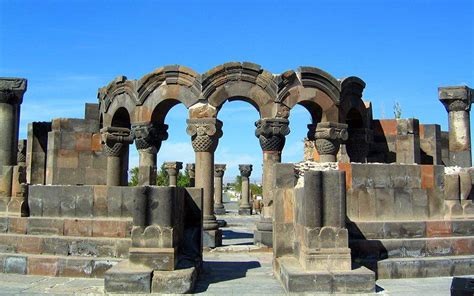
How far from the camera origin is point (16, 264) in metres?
7.30

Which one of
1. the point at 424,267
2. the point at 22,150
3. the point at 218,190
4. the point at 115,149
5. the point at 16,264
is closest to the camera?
the point at 424,267

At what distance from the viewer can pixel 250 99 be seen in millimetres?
11094

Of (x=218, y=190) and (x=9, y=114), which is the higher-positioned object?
(x=9, y=114)

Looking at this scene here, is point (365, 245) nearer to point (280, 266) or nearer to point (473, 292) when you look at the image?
point (280, 266)

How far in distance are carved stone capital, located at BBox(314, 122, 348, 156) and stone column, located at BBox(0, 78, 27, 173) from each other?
670 centimetres

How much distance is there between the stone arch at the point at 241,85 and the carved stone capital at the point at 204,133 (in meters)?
0.44

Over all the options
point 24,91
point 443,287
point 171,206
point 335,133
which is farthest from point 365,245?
point 24,91

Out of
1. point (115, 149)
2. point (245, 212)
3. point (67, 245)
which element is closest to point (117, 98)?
point (115, 149)

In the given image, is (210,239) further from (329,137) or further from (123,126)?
(123,126)

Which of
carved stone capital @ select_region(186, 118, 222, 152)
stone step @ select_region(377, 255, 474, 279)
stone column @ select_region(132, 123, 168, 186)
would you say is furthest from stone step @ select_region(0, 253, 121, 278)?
stone column @ select_region(132, 123, 168, 186)

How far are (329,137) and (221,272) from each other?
198 inches

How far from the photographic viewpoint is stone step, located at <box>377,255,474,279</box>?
6789 millimetres

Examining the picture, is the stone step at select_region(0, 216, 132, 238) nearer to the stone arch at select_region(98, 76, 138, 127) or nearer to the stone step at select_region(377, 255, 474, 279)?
the stone step at select_region(377, 255, 474, 279)

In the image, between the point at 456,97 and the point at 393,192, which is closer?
A: the point at 393,192
